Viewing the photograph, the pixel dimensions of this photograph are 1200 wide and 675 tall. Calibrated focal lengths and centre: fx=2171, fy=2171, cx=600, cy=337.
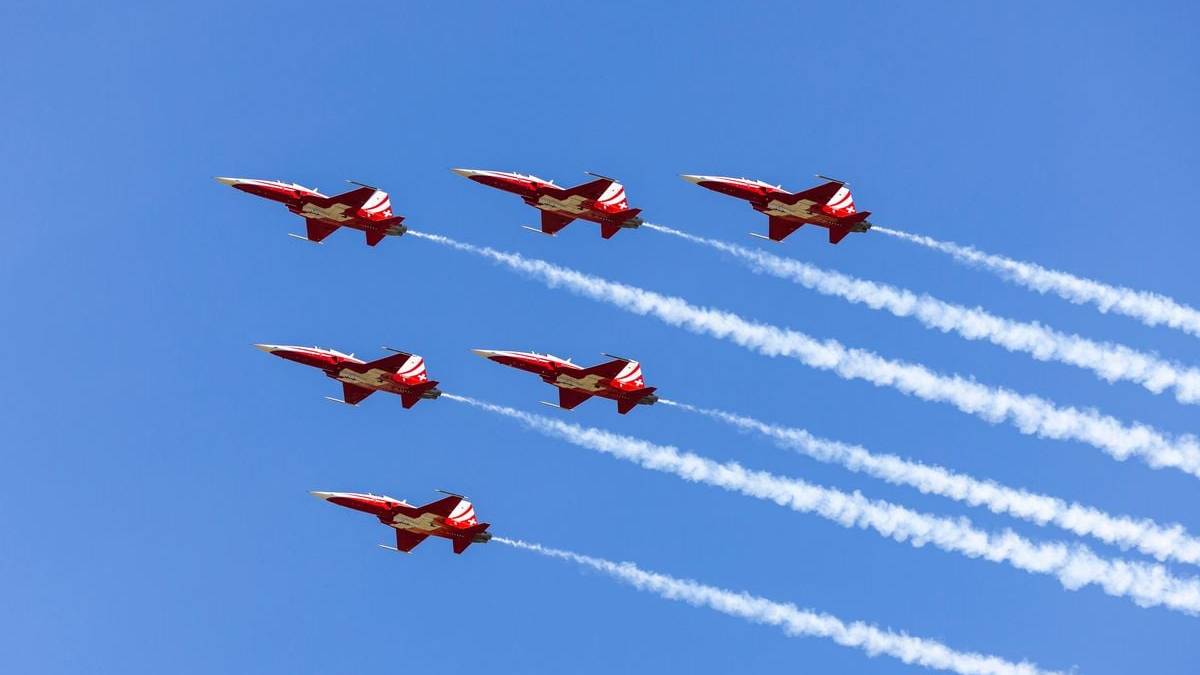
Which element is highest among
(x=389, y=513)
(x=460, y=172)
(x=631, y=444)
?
(x=460, y=172)

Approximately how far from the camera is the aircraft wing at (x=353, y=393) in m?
125

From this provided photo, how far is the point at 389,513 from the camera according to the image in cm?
12281

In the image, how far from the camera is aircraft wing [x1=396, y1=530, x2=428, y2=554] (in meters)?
123

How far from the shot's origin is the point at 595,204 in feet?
397

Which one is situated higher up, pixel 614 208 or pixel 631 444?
pixel 614 208

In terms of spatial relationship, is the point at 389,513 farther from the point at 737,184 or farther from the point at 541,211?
the point at 737,184

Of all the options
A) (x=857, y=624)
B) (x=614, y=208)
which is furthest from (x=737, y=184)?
(x=857, y=624)

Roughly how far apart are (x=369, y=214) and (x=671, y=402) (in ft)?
65.6

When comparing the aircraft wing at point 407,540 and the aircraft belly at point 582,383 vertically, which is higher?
the aircraft belly at point 582,383

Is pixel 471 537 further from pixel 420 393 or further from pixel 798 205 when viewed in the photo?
A: pixel 798 205

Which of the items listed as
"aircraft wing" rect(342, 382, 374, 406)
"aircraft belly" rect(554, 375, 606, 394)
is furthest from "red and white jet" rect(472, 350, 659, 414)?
"aircraft wing" rect(342, 382, 374, 406)

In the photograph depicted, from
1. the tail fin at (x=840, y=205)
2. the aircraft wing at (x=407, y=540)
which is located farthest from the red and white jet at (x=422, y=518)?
the tail fin at (x=840, y=205)

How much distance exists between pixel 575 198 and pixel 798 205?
491 inches

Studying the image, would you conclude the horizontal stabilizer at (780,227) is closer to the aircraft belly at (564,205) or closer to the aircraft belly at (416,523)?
the aircraft belly at (564,205)
